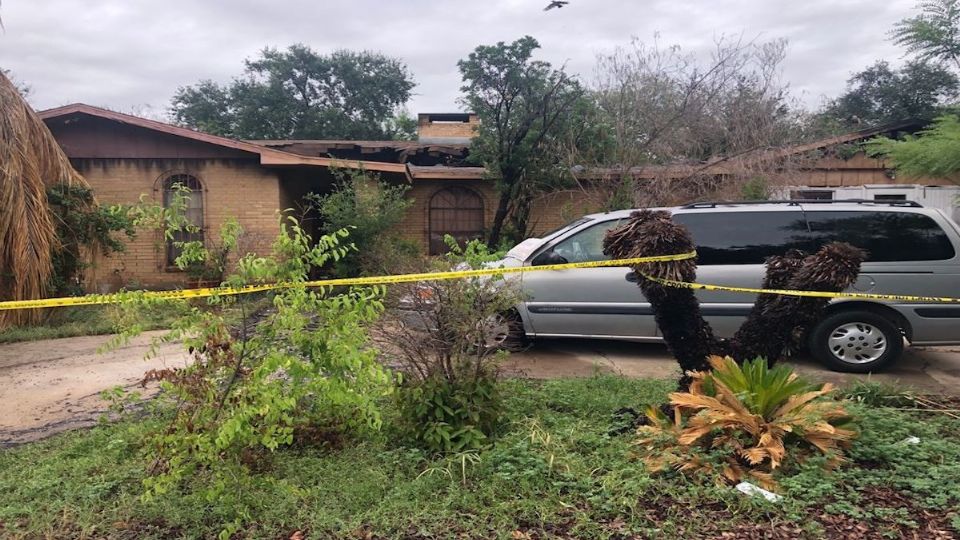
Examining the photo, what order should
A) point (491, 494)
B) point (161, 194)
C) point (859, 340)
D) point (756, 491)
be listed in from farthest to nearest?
point (161, 194)
point (859, 340)
point (491, 494)
point (756, 491)

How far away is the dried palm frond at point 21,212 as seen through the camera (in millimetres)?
8357

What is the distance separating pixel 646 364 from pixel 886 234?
268 centimetres

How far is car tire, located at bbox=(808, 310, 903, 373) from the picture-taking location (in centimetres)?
651

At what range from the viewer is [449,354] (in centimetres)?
427

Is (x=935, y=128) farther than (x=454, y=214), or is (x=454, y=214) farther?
(x=454, y=214)

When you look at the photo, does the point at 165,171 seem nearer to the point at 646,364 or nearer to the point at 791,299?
the point at 646,364

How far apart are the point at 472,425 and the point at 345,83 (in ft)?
111

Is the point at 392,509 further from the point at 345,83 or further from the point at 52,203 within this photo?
the point at 345,83

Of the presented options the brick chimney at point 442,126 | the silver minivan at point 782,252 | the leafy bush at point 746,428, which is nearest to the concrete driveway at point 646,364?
the silver minivan at point 782,252

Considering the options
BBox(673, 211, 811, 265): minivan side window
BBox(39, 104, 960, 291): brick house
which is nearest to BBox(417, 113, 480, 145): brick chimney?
BBox(39, 104, 960, 291): brick house

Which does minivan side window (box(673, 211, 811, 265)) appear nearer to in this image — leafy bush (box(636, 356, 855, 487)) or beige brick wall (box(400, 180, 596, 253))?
leafy bush (box(636, 356, 855, 487))

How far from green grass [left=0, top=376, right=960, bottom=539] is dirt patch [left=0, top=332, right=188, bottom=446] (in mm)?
1017

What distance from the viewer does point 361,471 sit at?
12.6 feet

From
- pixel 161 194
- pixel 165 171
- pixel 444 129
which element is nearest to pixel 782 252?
pixel 165 171
